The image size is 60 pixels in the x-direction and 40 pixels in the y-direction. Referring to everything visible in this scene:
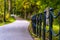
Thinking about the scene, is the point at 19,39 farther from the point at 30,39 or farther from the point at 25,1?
the point at 25,1

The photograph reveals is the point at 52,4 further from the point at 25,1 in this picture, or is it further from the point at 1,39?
the point at 25,1

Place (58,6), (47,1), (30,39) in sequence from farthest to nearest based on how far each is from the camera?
(30,39) → (47,1) → (58,6)

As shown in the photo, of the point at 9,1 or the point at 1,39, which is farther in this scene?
the point at 9,1

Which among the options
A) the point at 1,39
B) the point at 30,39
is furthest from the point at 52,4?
the point at 1,39

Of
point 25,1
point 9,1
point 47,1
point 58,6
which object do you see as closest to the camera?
point 58,6

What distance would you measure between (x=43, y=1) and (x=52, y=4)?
952mm

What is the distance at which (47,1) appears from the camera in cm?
779

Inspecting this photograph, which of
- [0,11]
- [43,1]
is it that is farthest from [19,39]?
[0,11]

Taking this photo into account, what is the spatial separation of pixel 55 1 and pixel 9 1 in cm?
3635

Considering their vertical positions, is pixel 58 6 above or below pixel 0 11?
above

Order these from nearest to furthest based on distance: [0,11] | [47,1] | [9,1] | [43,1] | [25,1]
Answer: [47,1], [43,1], [0,11], [25,1], [9,1]

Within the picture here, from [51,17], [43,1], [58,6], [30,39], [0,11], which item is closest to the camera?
[51,17]

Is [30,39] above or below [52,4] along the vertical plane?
below

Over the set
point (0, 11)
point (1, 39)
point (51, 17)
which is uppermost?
point (51, 17)
